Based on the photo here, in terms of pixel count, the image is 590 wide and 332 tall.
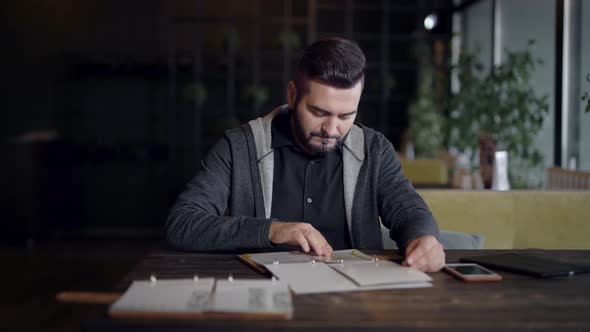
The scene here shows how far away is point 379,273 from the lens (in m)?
1.49

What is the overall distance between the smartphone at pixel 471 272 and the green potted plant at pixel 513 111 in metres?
2.60

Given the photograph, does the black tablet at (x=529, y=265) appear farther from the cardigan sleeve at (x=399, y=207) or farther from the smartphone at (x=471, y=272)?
the cardigan sleeve at (x=399, y=207)

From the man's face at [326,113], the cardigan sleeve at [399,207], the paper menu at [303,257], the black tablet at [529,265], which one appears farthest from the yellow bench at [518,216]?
the paper menu at [303,257]

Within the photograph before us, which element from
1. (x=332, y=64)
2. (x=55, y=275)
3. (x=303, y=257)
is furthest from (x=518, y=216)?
(x=55, y=275)

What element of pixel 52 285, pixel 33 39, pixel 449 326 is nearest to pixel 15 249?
pixel 52 285

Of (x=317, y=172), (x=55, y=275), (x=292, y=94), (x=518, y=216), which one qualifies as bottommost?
(x=55, y=275)

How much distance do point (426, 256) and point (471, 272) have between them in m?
0.12

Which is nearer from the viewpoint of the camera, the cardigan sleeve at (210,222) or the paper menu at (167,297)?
the paper menu at (167,297)

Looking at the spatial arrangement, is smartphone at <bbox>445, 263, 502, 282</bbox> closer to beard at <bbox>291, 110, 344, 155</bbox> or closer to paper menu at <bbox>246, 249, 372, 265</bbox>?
paper menu at <bbox>246, 249, 372, 265</bbox>

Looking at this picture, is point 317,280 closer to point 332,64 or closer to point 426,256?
point 426,256

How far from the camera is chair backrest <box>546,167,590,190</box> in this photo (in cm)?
367

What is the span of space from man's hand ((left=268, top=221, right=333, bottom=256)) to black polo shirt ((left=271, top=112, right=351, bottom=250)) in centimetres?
50

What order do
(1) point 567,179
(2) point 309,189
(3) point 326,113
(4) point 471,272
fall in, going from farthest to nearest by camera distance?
(1) point 567,179
(2) point 309,189
(3) point 326,113
(4) point 471,272

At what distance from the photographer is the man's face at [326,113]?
6.30 feet
